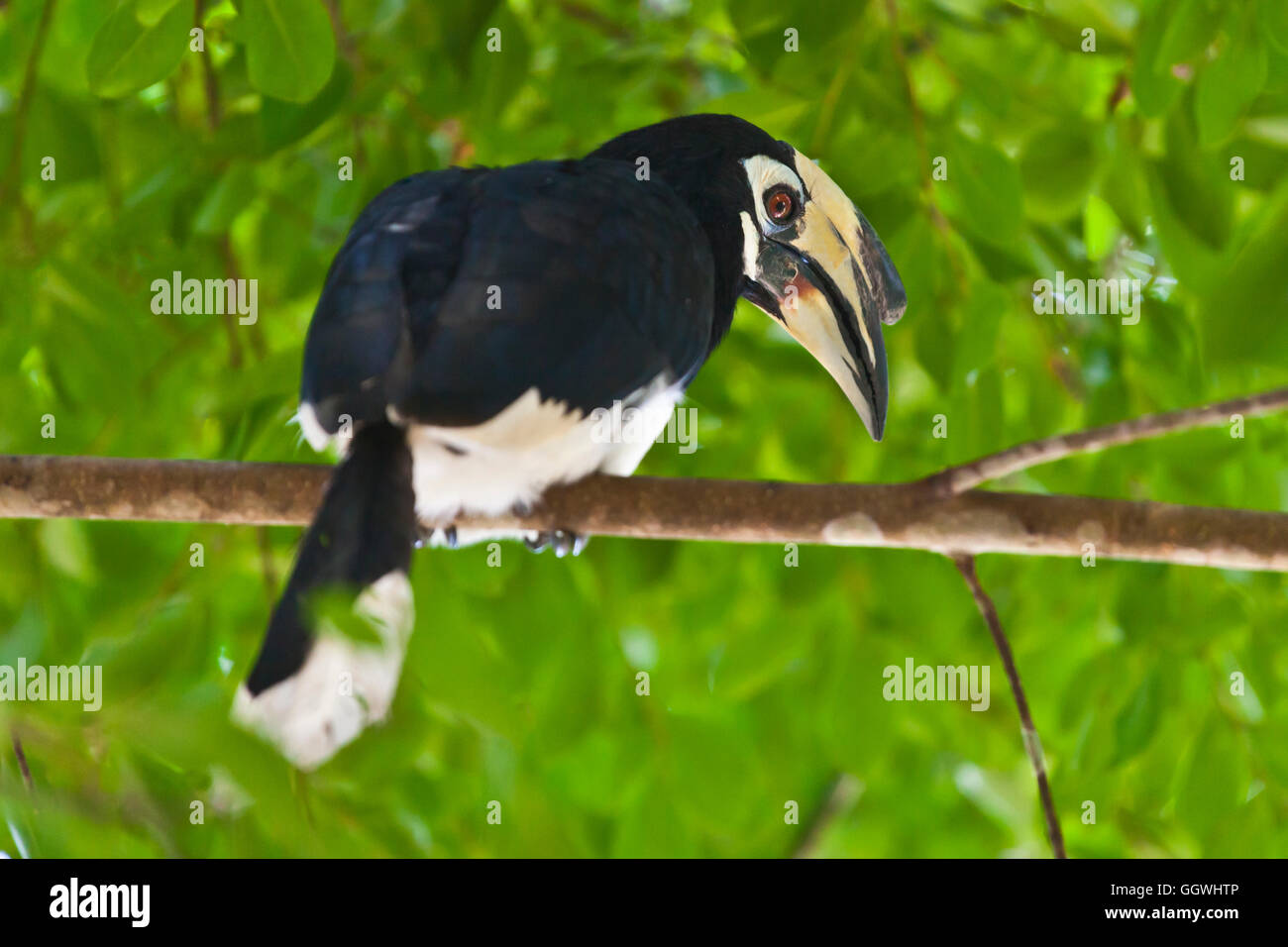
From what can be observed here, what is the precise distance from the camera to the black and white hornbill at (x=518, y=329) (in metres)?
0.99

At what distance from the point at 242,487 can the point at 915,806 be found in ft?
4.34

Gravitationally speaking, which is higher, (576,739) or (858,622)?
(858,622)

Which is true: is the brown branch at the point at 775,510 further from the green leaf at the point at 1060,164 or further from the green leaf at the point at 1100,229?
the green leaf at the point at 1100,229

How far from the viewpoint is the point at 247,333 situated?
172 centimetres

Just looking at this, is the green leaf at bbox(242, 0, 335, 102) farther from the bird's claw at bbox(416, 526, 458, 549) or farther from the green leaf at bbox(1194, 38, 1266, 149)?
the green leaf at bbox(1194, 38, 1266, 149)

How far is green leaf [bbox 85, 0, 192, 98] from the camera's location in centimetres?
124

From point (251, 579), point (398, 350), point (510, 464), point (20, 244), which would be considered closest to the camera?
point (398, 350)

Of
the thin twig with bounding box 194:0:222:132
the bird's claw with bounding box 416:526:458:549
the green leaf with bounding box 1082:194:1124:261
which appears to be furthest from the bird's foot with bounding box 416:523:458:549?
the green leaf with bounding box 1082:194:1124:261

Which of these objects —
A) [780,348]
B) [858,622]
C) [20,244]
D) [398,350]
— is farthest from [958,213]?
[20,244]

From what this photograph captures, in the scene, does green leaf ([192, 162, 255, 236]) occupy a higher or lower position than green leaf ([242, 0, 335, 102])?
lower

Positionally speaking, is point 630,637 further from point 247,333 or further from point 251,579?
point 247,333

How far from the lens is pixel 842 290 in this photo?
1.54m

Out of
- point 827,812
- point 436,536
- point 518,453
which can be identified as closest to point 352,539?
point 518,453

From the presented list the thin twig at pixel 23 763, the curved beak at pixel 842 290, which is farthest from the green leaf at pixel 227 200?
the thin twig at pixel 23 763
